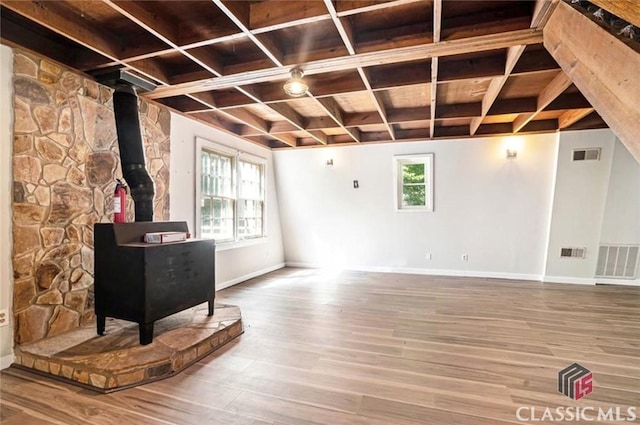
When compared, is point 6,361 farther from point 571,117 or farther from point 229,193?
point 571,117

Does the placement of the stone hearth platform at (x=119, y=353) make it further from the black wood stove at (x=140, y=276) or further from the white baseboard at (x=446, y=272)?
the white baseboard at (x=446, y=272)

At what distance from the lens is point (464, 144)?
5.09 m

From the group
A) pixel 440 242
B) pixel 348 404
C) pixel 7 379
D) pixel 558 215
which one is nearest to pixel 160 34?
pixel 7 379

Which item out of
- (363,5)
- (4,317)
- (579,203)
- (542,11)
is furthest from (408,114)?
(4,317)

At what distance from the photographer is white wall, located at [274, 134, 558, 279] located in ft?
16.2

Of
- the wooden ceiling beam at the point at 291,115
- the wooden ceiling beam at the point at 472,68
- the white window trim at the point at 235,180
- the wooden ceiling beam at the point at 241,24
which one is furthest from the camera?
the white window trim at the point at 235,180

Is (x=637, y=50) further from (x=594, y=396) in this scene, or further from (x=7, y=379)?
(x=7, y=379)

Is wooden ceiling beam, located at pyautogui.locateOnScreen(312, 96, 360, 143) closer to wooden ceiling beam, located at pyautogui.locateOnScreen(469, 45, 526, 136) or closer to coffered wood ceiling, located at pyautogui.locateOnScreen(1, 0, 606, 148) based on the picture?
coffered wood ceiling, located at pyautogui.locateOnScreen(1, 0, 606, 148)

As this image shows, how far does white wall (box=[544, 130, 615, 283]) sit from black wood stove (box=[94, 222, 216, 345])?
5.43 meters

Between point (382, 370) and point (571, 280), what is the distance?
4490mm

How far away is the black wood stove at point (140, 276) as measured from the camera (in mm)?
2199

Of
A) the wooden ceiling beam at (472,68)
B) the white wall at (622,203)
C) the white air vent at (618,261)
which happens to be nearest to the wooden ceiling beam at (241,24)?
the wooden ceiling beam at (472,68)

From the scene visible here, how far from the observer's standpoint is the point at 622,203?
14.9 feet

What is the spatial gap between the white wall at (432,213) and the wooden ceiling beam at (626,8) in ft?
13.9
